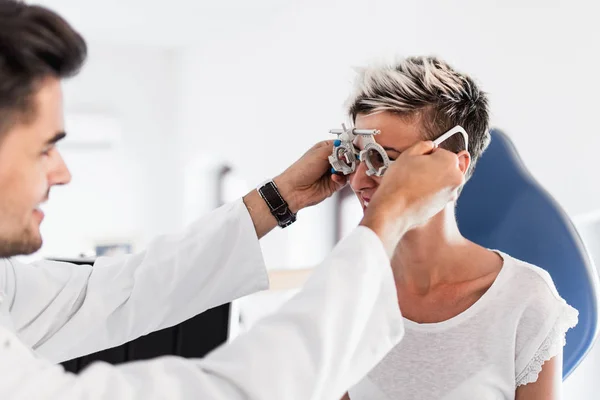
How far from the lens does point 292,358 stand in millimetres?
791

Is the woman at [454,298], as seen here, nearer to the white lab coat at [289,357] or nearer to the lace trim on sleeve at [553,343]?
the lace trim on sleeve at [553,343]

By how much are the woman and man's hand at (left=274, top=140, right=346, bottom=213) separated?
0.09 meters

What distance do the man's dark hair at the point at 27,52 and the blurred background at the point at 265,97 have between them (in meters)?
0.72

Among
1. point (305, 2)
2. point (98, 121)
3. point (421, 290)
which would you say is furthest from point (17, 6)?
point (98, 121)

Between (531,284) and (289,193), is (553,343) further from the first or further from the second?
(289,193)

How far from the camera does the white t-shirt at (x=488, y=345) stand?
1.22 metres

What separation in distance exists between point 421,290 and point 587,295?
33 centimetres

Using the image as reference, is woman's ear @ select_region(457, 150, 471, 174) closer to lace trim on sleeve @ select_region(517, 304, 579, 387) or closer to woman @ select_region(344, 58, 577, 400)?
woman @ select_region(344, 58, 577, 400)

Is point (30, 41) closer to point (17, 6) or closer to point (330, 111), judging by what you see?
point (17, 6)

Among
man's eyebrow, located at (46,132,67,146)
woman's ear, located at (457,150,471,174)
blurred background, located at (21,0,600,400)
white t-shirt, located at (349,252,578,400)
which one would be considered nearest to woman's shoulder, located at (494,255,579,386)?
white t-shirt, located at (349,252,578,400)

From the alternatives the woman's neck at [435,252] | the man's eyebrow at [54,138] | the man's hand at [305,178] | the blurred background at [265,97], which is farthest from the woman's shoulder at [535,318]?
the man's eyebrow at [54,138]

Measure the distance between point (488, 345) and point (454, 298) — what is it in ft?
0.40

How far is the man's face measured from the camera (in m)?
0.86

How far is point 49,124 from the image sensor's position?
0.89m
